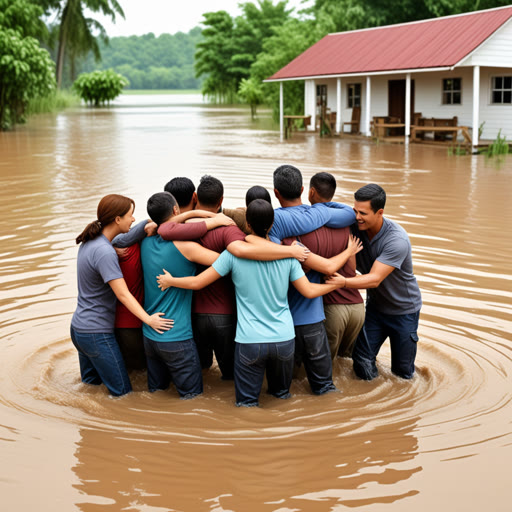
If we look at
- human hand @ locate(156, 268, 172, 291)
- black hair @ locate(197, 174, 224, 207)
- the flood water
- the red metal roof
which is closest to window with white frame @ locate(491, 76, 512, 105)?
the red metal roof

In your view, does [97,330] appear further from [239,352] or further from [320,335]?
[320,335]

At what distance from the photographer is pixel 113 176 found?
18.0 m

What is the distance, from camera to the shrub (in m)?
66.7

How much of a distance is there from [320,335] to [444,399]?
Answer: 1015 mm

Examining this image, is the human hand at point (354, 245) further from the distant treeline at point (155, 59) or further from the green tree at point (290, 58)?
the distant treeline at point (155, 59)

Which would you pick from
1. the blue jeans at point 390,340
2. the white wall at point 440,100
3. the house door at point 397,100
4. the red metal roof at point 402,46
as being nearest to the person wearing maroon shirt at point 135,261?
the blue jeans at point 390,340

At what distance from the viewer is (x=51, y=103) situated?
5456 cm

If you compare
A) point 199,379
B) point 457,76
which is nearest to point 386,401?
point 199,379

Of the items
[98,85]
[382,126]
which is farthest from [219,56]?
[382,126]

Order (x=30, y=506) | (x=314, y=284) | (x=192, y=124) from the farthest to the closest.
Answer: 1. (x=192, y=124)
2. (x=314, y=284)
3. (x=30, y=506)

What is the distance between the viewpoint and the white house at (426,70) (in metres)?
24.4

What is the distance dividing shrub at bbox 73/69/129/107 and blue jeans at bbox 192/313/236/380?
65054 mm

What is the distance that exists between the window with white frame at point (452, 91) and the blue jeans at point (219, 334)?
24.0 m

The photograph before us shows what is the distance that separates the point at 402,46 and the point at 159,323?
26409 mm
